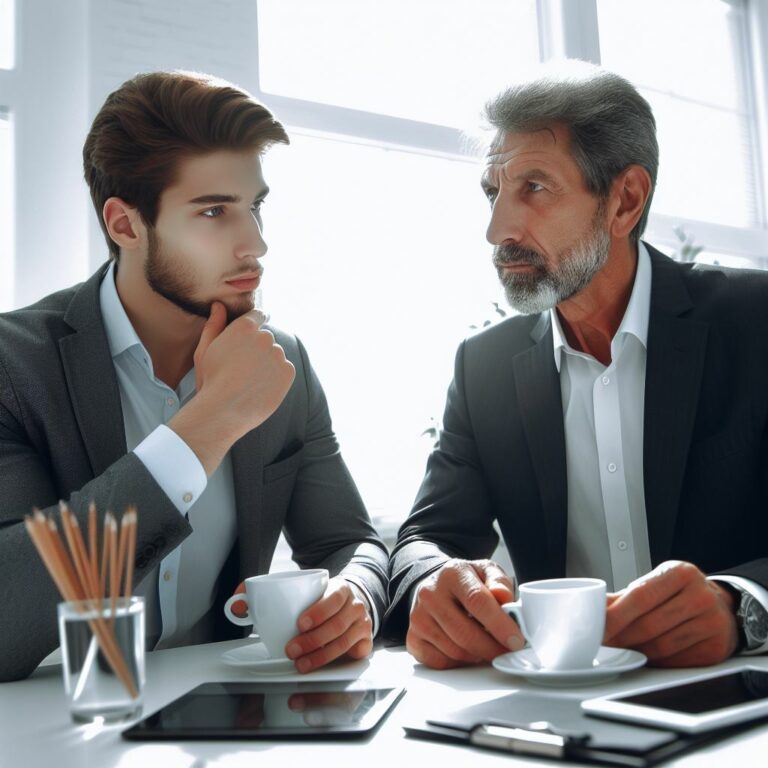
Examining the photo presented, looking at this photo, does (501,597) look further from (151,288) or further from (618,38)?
(618,38)

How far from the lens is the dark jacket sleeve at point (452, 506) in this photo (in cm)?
175

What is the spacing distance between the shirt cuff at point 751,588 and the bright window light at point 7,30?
2.82m

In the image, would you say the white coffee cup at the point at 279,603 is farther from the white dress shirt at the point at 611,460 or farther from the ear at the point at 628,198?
the ear at the point at 628,198

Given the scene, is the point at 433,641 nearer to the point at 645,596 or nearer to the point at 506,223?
the point at 645,596

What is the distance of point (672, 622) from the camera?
1156 millimetres

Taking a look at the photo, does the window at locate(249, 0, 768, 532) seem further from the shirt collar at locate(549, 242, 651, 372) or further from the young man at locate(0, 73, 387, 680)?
the shirt collar at locate(549, 242, 651, 372)

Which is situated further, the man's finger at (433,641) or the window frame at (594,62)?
the window frame at (594,62)

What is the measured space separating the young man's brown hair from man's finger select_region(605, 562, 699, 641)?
122 centimetres

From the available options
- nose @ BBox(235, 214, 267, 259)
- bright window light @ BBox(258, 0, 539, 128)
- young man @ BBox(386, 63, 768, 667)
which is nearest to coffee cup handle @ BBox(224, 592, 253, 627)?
young man @ BBox(386, 63, 768, 667)

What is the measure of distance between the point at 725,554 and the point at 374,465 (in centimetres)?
227

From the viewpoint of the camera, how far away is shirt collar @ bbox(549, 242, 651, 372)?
6.44ft

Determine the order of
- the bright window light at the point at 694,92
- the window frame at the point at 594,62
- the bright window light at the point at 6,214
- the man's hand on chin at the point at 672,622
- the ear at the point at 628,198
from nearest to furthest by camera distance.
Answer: the man's hand on chin at the point at 672,622
the ear at the point at 628,198
the bright window light at the point at 6,214
the window frame at the point at 594,62
the bright window light at the point at 694,92

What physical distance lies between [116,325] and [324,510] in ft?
1.88

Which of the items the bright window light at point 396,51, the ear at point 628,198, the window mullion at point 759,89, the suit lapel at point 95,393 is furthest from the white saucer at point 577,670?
the window mullion at point 759,89
